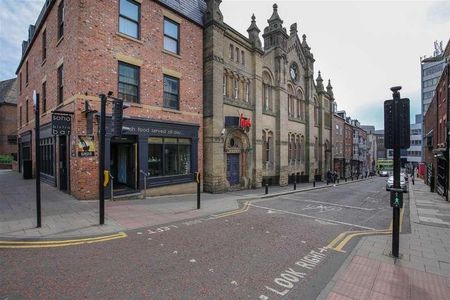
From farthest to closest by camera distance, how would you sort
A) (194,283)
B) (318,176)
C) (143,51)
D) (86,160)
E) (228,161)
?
(318,176)
(228,161)
(143,51)
(86,160)
(194,283)

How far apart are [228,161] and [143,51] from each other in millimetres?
9159

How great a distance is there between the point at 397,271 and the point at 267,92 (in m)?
19.5

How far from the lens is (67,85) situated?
38.9 ft

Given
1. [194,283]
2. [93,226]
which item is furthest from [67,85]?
[194,283]

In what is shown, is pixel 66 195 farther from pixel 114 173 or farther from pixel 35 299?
pixel 35 299

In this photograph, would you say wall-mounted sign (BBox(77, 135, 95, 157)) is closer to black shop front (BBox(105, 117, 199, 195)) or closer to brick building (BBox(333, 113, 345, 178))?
black shop front (BBox(105, 117, 199, 195))

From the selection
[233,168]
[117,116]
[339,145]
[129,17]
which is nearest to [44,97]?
[129,17]

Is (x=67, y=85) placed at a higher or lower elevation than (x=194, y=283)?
higher

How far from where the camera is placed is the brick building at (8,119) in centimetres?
3691

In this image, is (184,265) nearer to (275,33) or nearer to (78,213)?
(78,213)

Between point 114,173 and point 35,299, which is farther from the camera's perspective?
point 114,173

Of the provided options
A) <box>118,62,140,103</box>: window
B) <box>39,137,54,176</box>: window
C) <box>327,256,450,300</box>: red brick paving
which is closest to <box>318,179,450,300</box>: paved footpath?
<box>327,256,450,300</box>: red brick paving

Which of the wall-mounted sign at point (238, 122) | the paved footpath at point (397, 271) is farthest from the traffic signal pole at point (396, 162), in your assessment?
the wall-mounted sign at point (238, 122)

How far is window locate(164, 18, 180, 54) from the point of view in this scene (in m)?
14.4
